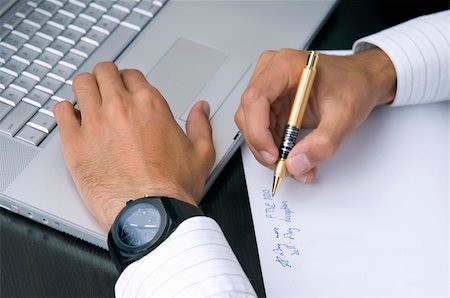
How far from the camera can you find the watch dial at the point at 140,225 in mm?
702

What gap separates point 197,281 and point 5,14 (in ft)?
1.57

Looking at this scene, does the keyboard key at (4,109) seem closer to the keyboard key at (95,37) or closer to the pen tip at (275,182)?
the keyboard key at (95,37)

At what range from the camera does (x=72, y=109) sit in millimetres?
831

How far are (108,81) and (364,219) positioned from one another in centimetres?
32

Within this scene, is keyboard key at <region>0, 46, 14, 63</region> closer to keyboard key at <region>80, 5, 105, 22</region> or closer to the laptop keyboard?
the laptop keyboard

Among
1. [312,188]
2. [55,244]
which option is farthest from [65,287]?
[312,188]

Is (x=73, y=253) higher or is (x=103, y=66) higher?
(x=103, y=66)

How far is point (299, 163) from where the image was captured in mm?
781

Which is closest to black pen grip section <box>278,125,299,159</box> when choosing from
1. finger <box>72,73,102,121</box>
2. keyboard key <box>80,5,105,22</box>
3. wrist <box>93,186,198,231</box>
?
wrist <box>93,186,198,231</box>

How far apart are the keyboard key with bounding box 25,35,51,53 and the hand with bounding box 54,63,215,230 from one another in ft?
0.29

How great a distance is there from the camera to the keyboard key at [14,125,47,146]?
824 mm

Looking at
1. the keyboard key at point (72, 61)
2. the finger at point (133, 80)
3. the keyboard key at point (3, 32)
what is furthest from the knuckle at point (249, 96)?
the keyboard key at point (3, 32)

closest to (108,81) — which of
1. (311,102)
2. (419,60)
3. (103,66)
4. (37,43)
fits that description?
(103,66)

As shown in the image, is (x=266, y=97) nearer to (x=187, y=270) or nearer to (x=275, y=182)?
(x=275, y=182)
